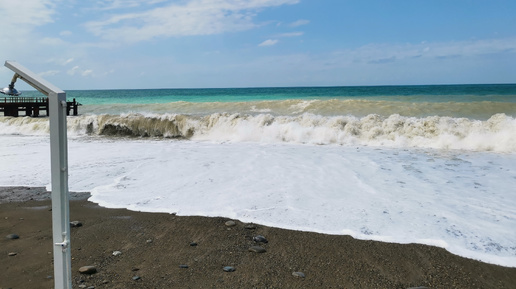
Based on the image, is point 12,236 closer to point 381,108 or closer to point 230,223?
point 230,223

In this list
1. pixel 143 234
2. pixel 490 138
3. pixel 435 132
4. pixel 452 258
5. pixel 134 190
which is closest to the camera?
pixel 452 258

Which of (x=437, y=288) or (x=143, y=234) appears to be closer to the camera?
(x=437, y=288)

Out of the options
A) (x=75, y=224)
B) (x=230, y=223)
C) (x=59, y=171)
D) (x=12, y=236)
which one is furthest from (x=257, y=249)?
(x=12, y=236)

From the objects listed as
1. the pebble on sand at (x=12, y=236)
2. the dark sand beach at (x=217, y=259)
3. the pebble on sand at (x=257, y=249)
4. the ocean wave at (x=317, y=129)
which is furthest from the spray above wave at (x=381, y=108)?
the pebble on sand at (x=12, y=236)

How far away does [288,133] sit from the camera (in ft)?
47.0

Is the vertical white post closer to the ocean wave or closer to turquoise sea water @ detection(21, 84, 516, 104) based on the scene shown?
the ocean wave

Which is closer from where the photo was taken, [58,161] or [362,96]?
[58,161]

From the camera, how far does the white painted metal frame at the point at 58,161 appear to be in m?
1.96

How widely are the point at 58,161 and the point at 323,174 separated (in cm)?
637

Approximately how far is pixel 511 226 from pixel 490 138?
26.8 feet

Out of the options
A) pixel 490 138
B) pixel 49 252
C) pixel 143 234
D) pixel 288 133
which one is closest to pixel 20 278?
pixel 49 252

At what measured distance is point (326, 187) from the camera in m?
6.81

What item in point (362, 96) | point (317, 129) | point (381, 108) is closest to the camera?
point (317, 129)

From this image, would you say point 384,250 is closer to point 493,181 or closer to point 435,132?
point 493,181
